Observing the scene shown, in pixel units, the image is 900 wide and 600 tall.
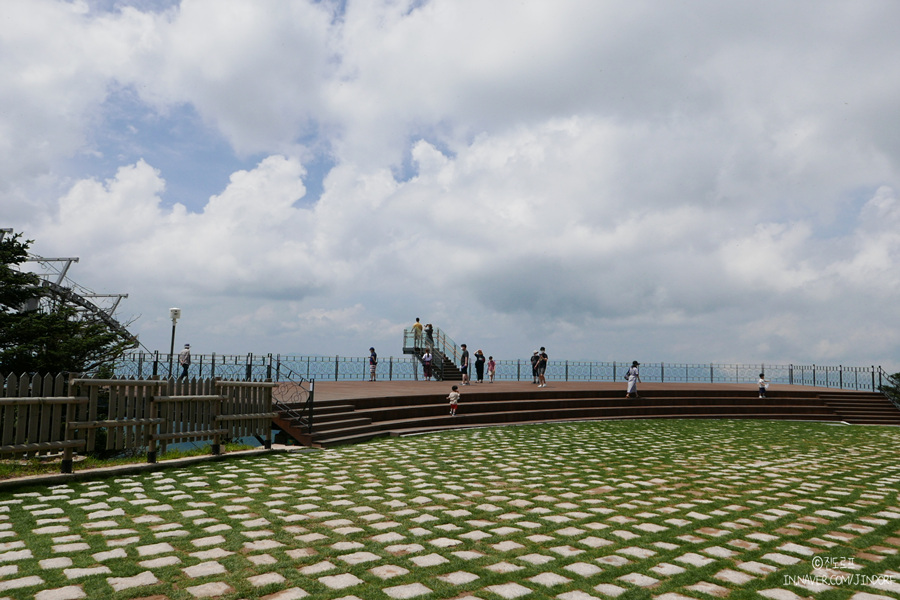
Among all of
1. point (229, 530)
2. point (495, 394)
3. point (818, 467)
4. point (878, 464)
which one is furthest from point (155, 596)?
point (495, 394)

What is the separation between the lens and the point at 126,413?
9641mm

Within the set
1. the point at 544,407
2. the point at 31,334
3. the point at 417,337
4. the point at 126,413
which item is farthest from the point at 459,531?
the point at 417,337

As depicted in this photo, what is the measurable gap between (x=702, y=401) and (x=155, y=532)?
22248 mm

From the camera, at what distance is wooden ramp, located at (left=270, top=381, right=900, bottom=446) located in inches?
583

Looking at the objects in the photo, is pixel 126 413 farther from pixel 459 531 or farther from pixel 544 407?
pixel 544 407

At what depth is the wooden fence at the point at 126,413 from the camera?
8.34 meters

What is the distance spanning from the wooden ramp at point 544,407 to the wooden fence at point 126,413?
181 centimetres

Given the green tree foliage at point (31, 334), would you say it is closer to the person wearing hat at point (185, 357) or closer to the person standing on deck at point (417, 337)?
the person wearing hat at point (185, 357)

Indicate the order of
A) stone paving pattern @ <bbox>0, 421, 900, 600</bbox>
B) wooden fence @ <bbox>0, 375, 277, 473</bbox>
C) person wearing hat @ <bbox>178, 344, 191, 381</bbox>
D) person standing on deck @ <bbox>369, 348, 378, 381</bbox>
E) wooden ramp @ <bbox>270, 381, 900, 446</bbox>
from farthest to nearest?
person standing on deck @ <bbox>369, 348, 378, 381</bbox>
person wearing hat @ <bbox>178, 344, 191, 381</bbox>
wooden ramp @ <bbox>270, 381, 900, 446</bbox>
wooden fence @ <bbox>0, 375, 277, 473</bbox>
stone paving pattern @ <bbox>0, 421, 900, 600</bbox>

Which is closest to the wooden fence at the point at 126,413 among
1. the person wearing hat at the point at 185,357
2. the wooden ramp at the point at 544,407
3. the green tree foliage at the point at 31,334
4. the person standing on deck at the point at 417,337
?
the wooden ramp at the point at 544,407

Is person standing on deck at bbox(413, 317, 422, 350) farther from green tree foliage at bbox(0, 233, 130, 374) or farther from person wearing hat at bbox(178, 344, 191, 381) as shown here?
green tree foliage at bbox(0, 233, 130, 374)

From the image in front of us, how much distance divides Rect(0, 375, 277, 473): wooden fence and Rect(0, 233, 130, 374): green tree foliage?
7949 mm

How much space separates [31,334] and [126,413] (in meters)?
9.81

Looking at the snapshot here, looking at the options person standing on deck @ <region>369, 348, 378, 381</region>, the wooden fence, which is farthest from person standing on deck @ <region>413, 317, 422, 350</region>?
the wooden fence
